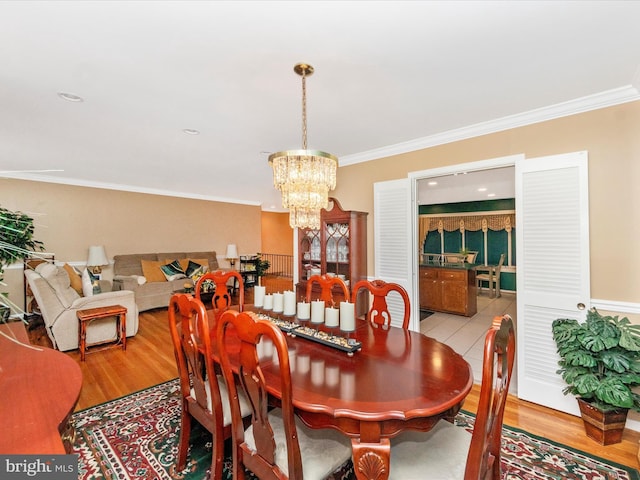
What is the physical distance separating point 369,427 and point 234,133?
9.53 feet

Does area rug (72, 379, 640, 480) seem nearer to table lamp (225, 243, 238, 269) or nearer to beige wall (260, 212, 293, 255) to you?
table lamp (225, 243, 238, 269)

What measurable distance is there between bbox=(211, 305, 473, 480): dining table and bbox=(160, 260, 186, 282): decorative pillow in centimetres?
502

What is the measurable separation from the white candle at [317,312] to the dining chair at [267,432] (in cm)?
63

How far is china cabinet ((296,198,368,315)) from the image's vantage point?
137 inches

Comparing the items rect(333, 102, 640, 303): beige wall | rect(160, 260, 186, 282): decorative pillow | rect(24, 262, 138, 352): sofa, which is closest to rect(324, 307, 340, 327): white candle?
rect(333, 102, 640, 303): beige wall

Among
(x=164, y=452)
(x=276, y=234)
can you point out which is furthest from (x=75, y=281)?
(x=276, y=234)

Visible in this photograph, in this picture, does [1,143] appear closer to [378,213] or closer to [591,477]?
[378,213]

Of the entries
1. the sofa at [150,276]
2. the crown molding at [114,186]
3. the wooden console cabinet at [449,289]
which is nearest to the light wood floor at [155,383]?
the sofa at [150,276]

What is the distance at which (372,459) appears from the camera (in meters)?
1.09

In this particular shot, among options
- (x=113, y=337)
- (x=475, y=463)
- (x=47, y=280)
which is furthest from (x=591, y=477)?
(x=47, y=280)

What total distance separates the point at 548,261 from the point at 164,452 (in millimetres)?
3245

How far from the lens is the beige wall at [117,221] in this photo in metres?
5.16

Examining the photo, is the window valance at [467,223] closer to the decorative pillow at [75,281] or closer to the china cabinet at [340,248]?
the china cabinet at [340,248]

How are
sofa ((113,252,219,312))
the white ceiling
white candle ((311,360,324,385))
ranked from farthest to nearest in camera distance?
1. sofa ((113,252,219,312))
2. the white ceiling
3. white candle ((311,360,324,385))
